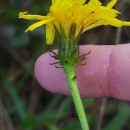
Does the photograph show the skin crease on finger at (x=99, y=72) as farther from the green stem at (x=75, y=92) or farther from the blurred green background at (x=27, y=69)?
the blurred green background at (x=27, y=69)

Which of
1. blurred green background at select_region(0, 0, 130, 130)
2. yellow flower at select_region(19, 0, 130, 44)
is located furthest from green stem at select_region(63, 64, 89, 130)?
blurred green background at select_region(0, 0, 130, 130)

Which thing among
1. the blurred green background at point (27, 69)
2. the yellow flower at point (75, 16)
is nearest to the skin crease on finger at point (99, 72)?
the yellow flower at point (75, 16)

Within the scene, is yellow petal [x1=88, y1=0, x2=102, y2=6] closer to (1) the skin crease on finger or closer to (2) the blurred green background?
(1) the skin crease on finger

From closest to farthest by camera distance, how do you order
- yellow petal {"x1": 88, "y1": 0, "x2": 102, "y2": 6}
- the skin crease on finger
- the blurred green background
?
yellow petal {"x1": 88, "y1": 0, "x2": 102, "y2": 6}
the skin crease on finger
the blurred green background

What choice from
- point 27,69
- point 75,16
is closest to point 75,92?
point 75,16

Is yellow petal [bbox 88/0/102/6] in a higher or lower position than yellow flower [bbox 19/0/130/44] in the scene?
higher

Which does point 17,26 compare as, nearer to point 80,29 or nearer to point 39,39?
point 39,39

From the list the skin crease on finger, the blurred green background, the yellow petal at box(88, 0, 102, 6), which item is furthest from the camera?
the blurred green background
